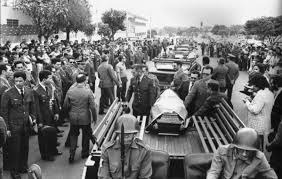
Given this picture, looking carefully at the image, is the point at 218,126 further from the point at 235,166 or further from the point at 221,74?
the point at 221,74

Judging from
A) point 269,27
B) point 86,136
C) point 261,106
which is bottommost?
point 86,136

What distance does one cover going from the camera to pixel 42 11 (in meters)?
26.1

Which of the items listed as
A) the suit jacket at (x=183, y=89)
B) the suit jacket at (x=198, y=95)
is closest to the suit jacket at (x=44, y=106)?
the suit jacket at (x=198, y=95)

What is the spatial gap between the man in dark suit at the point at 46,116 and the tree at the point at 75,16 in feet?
65.4

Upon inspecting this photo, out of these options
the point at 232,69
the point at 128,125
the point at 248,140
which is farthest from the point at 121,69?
the point at 248,140

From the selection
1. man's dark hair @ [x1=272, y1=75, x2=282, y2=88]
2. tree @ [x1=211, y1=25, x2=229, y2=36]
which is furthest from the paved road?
tree @ [x1=211, y1=25, x2=229, y2=36]

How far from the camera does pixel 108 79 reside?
13078 mm

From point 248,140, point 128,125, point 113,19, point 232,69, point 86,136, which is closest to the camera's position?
point 248,140

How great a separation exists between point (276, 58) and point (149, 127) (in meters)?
10.3

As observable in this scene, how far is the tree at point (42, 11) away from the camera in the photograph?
26.1 m

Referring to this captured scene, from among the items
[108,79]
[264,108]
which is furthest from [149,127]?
[108,79]

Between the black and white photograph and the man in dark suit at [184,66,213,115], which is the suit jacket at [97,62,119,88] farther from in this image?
the man in dark suit at [184,66,213,115]

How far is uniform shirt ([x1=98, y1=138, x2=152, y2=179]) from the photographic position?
4984 millimetres

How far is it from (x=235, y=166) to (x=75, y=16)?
90.7 feet
